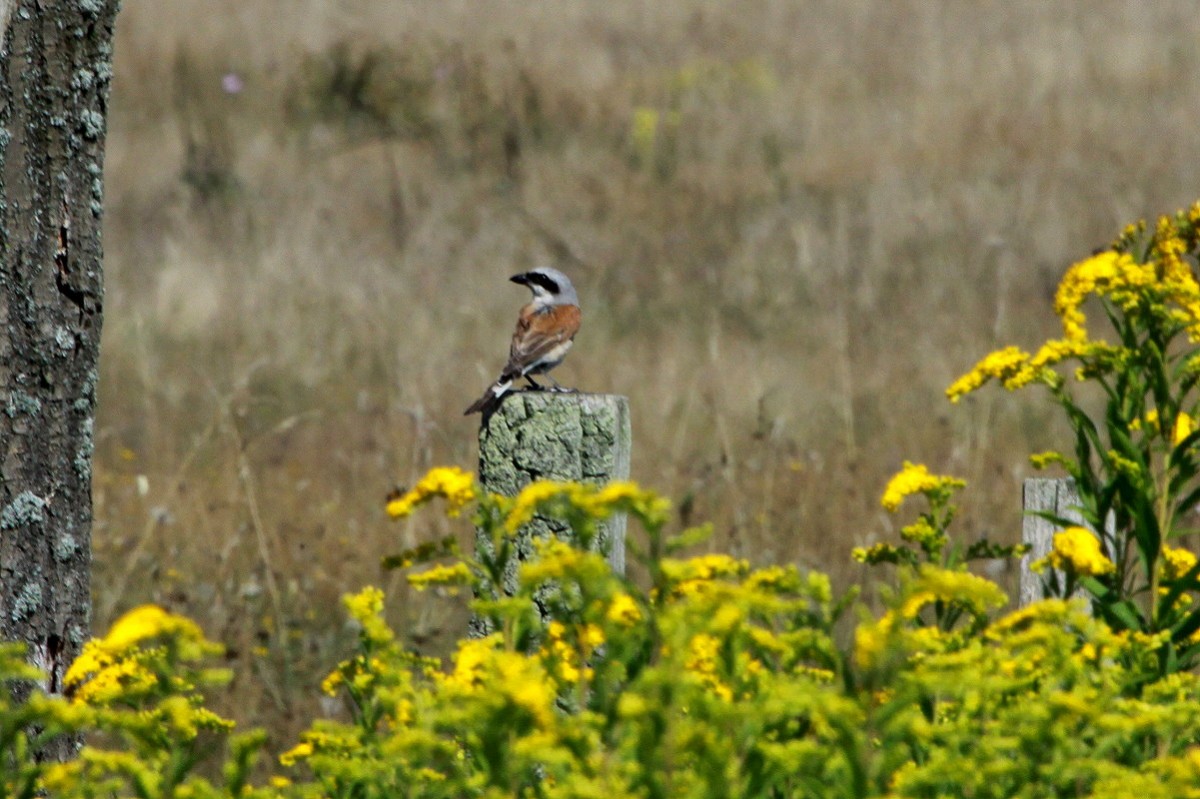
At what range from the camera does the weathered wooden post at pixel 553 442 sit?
140 inches

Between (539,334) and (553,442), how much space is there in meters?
2.10

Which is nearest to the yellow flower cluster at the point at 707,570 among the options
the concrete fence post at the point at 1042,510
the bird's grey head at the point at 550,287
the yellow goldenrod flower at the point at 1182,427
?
the yellow goldenrod flower at the point at 1182,427

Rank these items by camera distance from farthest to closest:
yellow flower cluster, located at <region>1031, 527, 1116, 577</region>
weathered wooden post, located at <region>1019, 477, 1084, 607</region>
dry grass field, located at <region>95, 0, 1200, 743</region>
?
1. dry grass field, located at <region>95, 0, 1200, 743</region>
2. weathered wooden post, located at <region>1019, 477, 1084, 607</region>
3. yellow flower cluster, located at <region>1031, 527, 1116, 577</region>

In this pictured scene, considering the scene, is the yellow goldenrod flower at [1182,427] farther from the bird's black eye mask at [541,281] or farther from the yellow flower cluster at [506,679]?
the bird's black eye mask at [541,281]

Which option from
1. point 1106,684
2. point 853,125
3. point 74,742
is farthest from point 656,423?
point 853,125

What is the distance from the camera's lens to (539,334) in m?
5.62

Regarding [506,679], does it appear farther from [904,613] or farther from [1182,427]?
[1182,427]

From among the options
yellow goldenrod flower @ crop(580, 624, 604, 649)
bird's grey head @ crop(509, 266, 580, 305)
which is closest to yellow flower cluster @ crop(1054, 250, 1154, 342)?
yellow goldenrod flower @ crop(580, 624, 604, 649)

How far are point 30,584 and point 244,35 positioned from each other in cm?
1941

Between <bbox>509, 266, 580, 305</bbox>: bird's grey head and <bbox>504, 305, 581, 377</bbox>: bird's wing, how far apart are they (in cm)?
17

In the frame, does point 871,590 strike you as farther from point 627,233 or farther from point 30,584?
point 627,233

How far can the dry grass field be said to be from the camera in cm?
704

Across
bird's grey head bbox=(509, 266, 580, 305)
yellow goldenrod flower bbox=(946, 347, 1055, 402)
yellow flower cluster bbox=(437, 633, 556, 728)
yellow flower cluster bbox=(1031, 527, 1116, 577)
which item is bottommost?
yellow flower cluster bbox=(437, 633, 556, 728)

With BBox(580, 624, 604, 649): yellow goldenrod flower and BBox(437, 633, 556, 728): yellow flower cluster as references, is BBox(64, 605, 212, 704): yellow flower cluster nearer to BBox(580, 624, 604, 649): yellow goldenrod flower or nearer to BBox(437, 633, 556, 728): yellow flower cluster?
BBox(437, 633, 556, 728): yellow flower cluster
